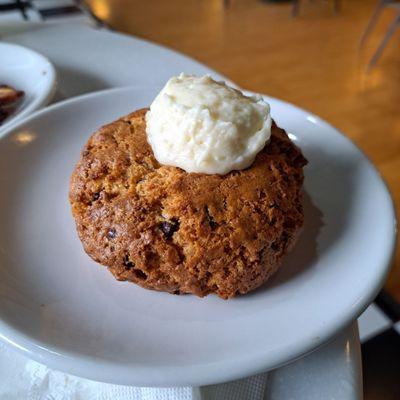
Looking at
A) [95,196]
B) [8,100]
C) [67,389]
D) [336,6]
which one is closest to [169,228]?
[95,196]

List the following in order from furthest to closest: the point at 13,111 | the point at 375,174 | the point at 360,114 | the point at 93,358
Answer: the point at 360,114
the point at 13,111
the point at 375,174
the point at 93,358

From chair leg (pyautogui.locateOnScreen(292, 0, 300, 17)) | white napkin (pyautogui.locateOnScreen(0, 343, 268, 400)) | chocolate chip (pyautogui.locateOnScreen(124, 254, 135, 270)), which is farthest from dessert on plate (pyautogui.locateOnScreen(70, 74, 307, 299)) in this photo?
chair leg (pyautogui.locateOnScreen(292, 0, 300, 17))

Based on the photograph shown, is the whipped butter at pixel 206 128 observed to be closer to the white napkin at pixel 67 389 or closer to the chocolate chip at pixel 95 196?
the chocolate chip at pixel 95 196

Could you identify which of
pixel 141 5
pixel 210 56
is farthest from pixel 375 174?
pixel 141 5

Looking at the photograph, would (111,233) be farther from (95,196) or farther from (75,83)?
(75,83)

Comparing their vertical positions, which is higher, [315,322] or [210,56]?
[315,322]

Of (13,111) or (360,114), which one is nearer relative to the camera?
(13,111)

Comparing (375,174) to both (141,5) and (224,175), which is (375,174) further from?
(141,5)
